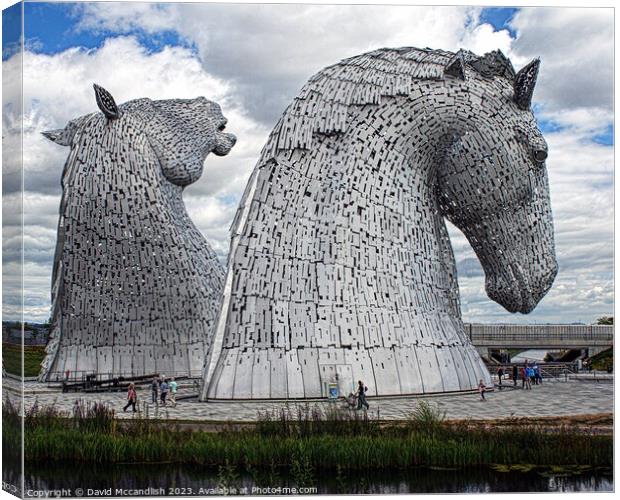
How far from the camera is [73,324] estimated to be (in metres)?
20.5

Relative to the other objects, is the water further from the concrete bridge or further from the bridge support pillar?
the bridge support pillar

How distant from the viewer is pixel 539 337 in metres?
29.0

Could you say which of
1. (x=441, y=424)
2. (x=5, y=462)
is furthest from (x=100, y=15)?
(x=441, y=424)

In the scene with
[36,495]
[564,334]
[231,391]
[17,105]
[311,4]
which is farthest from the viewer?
[564,334]

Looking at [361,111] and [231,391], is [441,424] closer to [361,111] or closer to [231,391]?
[231,391]

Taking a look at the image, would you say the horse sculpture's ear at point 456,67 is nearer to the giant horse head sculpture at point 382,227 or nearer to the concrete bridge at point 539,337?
the giant horse head sculpture at point 382,227

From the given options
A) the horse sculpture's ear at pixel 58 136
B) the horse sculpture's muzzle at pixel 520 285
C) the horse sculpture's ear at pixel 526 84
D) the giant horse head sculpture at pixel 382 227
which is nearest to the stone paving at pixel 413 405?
the giant horse head sculpture at pixel 382 227

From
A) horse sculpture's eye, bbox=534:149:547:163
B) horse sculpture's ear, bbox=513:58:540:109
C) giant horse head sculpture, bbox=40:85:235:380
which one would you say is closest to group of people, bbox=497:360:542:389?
horse sculpture's eye, bbox=534:149:547:163

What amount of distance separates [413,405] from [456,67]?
5908mm

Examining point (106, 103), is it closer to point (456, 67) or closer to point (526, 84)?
point (456, 67)

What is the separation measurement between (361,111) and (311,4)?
4.19 m

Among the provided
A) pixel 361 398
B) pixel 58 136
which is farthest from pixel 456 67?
pixel 58 136

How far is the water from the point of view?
10273mm

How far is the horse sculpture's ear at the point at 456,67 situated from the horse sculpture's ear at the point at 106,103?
290 inches
